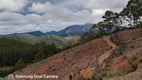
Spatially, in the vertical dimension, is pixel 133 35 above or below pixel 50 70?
above

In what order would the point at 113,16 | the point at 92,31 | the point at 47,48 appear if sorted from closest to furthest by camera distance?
the point at 113,16, the point at 92,31, the point at 47,48

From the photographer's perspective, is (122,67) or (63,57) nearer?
(122,67)

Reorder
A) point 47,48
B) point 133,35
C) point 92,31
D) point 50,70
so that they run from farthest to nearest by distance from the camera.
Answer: point 47,48 < point 92,31 < point 133,35 < point 50,70

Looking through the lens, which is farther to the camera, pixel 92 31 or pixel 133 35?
pixel 92 31

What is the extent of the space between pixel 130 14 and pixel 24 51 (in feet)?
342

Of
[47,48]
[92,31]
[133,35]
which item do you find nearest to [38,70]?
[133,35]

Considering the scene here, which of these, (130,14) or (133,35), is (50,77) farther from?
(130,14)

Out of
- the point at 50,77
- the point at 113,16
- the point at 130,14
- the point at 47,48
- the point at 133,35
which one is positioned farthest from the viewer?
the point at 47,48

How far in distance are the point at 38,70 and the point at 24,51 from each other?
125203mm

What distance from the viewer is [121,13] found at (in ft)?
324

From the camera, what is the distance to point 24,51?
180 metres

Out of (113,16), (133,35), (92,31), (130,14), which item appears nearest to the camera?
(133,35)

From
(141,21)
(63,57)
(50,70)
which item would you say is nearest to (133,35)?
(63,57)

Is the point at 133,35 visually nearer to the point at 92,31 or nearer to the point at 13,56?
the point at 92,31
